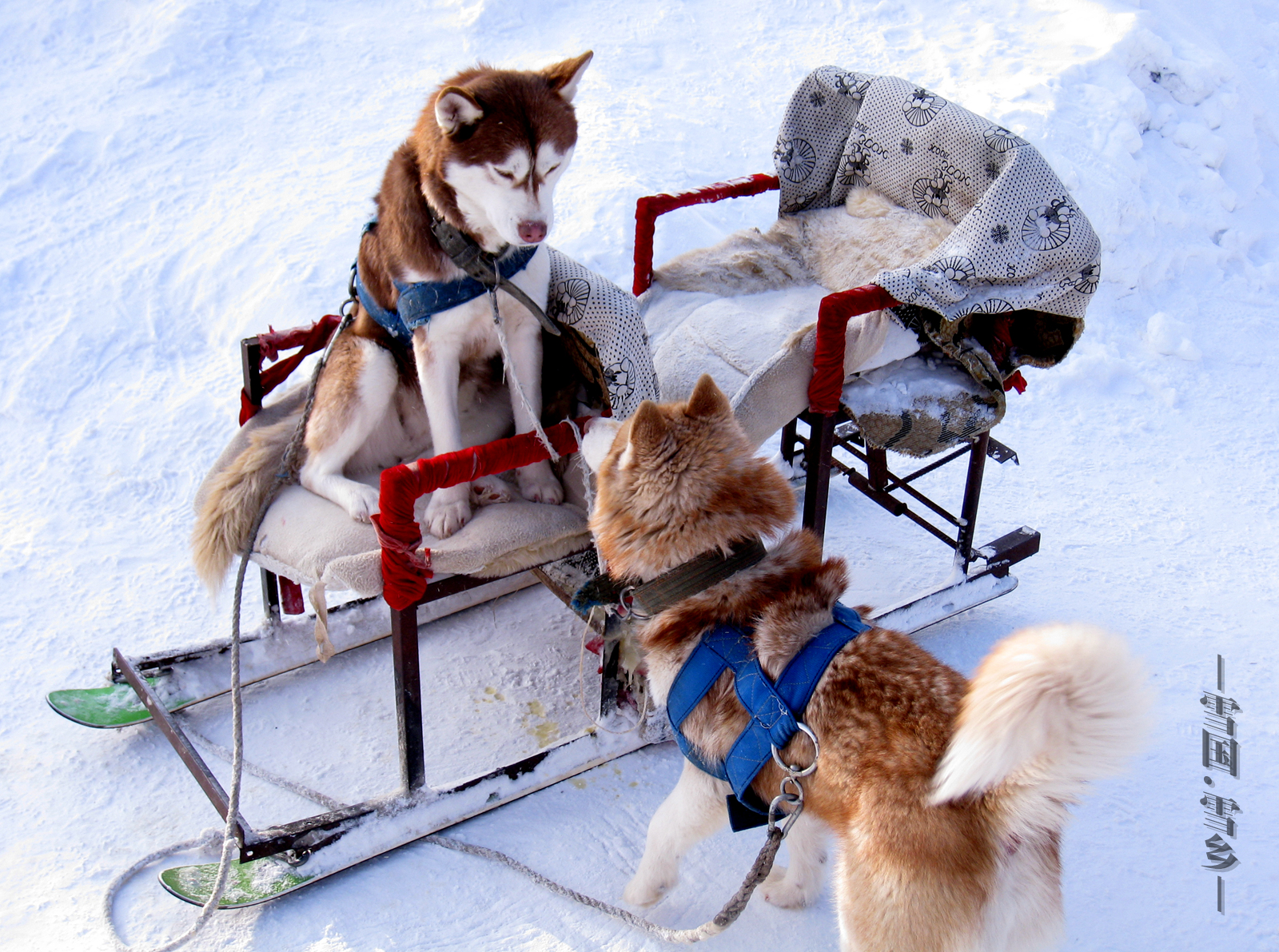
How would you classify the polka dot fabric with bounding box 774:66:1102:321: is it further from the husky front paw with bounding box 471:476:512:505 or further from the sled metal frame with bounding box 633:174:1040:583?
the husky front paw with bounding box 471:476:512:505

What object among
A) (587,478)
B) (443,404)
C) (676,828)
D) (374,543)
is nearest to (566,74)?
(443,404)

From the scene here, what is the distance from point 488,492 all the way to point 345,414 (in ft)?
1.30

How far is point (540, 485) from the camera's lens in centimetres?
258

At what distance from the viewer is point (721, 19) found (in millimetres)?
6125

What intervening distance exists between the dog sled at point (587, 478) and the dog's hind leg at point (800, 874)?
54 centimetres

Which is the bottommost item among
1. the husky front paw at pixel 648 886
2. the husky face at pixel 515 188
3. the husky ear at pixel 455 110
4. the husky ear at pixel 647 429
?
the husky front paw at pixel 648 886

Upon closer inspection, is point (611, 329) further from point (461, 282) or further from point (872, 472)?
point (872, 472)

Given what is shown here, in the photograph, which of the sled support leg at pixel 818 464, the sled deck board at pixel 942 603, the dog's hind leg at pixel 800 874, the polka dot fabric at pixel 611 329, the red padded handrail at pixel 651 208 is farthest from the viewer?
the red padded handrail at pixel 651 208

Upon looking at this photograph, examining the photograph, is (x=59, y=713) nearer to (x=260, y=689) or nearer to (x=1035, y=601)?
(x=260, y=689)

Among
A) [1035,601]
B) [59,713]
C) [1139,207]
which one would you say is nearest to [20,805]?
[59,713]

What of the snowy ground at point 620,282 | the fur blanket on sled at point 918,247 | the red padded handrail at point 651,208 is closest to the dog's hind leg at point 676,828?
the snowy ground at point 620,282

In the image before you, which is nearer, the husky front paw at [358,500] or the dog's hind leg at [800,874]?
the dog's hind leg at [800,874]

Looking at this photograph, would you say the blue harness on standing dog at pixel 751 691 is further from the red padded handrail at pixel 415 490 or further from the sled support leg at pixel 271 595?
the sled support leg at pixel 271 595

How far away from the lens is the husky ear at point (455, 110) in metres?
2.02
